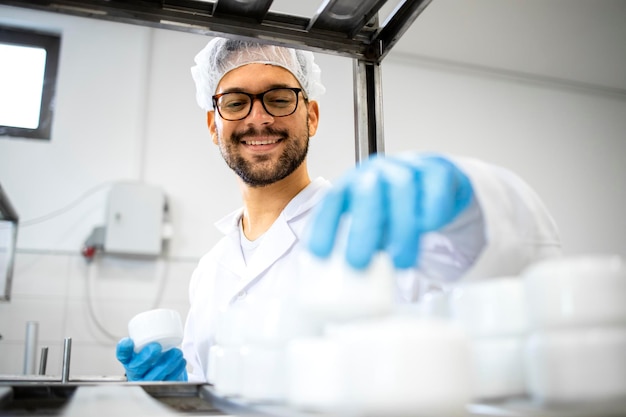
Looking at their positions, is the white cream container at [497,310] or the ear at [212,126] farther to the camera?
the ear at [212,126]

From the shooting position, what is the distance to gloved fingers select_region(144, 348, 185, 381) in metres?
1.06

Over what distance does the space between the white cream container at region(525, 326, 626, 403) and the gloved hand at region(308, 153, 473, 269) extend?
0.44 ft

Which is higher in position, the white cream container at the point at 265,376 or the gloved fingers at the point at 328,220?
the gloved fingers at the point at 328,220

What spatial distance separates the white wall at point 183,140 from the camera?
2.33 meters

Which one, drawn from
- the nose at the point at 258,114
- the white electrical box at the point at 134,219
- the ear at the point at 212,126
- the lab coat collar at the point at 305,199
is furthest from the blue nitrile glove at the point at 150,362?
the white electrical box at the point at 134,219

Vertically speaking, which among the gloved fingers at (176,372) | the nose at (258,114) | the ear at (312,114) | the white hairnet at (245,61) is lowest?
the gloved fingers at (176,372)

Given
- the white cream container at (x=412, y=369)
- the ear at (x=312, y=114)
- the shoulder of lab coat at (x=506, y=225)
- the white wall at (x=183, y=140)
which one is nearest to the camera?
the white cream container at (x=412, y=369)

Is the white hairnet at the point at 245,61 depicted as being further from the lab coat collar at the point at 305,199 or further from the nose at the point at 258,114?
the lab coat collar at the point at 305,199

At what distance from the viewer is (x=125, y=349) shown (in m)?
1.02

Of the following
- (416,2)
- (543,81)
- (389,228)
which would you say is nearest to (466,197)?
(389,228)

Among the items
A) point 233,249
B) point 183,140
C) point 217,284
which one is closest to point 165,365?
point 217,284

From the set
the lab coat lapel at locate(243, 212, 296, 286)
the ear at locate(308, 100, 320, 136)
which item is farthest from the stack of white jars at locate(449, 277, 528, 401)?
the ear at locate(308, 100, 320, 136)

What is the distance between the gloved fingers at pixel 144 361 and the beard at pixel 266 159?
0.56m

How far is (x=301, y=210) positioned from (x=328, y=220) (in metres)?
0.89
